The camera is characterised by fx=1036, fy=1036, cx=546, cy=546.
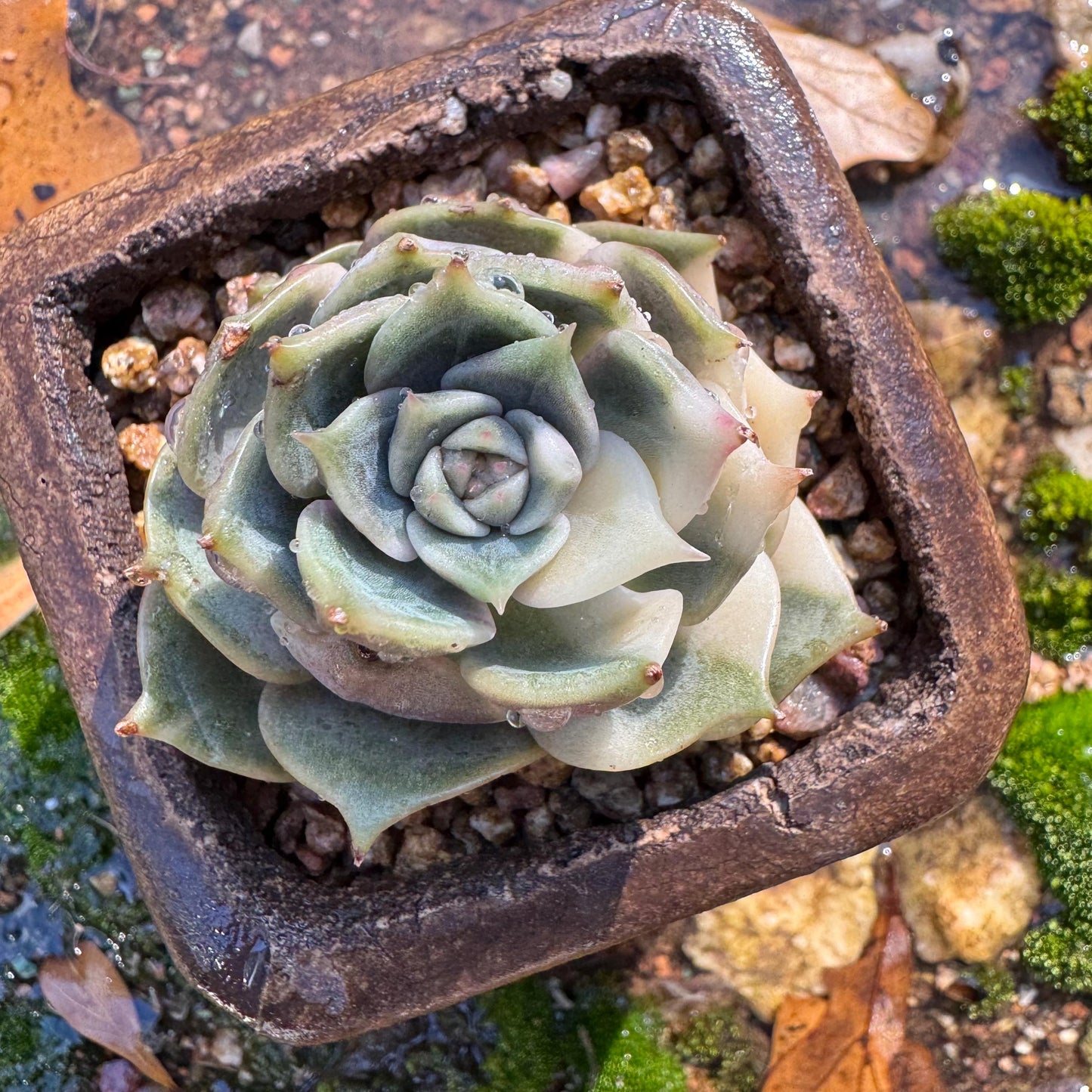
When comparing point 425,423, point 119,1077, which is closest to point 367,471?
point 425,423

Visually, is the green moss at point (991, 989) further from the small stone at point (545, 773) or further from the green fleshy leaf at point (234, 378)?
the green fleshy leaf at point (234, 378)

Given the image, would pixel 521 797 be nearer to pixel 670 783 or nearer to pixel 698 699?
pixel 670 783

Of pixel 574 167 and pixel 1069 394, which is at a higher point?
pixel 574 167

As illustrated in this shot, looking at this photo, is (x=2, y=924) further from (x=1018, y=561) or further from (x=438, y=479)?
(x=1018, y=561)

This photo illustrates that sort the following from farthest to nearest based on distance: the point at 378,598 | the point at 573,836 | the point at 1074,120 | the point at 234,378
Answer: the point at 1074,120 < the point at 573,836 < the point at 234,378 < the point at 378,598

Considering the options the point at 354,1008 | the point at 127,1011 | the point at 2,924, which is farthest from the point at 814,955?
the point at 2,924

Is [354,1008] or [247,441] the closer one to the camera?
[247,441]

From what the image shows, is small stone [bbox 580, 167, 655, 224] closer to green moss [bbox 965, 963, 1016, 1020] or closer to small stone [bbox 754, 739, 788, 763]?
small stone [bbox 754, 739, 788, 763]
